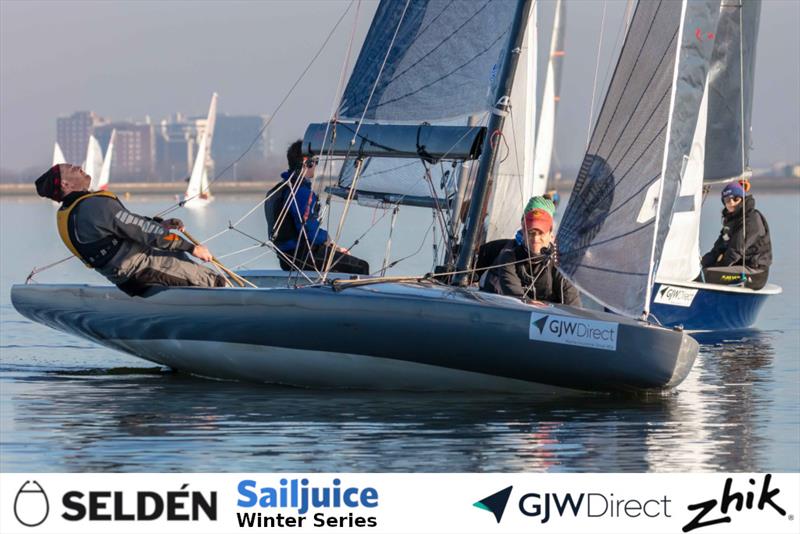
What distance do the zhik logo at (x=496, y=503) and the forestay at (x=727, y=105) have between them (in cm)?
1129

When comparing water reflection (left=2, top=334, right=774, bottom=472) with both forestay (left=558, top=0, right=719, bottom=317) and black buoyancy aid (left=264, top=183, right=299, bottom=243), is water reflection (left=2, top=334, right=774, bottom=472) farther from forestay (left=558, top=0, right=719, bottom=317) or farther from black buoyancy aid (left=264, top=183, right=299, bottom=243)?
black buoyancy aid (left=264, top=183, right=299, bottom=243)

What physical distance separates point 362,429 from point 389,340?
0.93m

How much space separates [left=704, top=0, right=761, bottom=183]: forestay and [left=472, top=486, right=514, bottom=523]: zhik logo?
11.3 metres

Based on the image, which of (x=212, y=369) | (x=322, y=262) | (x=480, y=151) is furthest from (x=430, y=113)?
(x=212, y=369)

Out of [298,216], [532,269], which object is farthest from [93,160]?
[532,269]

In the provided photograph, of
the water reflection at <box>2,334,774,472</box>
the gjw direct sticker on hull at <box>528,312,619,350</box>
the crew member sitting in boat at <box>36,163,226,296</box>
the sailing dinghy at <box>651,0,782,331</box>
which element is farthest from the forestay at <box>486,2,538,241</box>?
the gjw direct sticker on hull at <box>528,312,619,350</box>

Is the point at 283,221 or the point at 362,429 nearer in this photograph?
the point at 362,429

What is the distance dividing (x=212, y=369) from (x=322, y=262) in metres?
1.84

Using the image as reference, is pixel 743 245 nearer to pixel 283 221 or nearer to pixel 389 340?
pixel 283 221

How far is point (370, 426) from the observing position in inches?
342

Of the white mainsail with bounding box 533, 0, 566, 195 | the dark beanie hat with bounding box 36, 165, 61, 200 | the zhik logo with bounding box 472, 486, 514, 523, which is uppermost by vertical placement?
the white mainsail with bounding box 533, 0, 566, 195

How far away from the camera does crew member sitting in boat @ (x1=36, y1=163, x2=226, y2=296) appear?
9.91m

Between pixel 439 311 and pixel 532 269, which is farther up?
pixel 532 269

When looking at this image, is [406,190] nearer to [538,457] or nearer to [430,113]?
[430,113]
